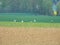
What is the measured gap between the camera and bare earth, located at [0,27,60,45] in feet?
6.61

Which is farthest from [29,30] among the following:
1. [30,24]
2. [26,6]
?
[26,6]

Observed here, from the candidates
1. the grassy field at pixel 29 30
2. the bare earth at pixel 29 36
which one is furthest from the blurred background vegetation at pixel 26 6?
the bare earth at pixel 29 36

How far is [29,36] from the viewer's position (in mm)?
2062

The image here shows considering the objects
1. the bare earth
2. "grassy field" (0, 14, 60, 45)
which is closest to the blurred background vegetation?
"grassy field" (0, 14, 60, 45)

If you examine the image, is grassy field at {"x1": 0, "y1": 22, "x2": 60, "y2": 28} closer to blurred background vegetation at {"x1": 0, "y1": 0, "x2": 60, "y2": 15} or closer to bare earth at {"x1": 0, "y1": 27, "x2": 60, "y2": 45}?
bare earth at {"x1": 0, "y1": 27, "x2": 60, "y2": 45}

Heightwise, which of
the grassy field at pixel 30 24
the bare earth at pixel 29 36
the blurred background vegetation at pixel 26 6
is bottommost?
the bare earth at pixel 29 36

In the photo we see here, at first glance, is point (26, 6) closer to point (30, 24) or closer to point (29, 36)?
point (30, 24)

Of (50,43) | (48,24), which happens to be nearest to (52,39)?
(50,43)

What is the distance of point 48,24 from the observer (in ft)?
7.03

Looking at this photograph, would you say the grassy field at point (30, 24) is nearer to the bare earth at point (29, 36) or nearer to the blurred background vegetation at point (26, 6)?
the bare earth at point (29, 36)

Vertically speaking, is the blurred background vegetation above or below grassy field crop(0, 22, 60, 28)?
above

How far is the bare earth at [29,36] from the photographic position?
6.61 ft

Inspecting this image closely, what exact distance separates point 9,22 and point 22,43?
351mm

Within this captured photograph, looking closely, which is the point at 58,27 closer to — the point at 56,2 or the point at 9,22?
the point at 56,2
